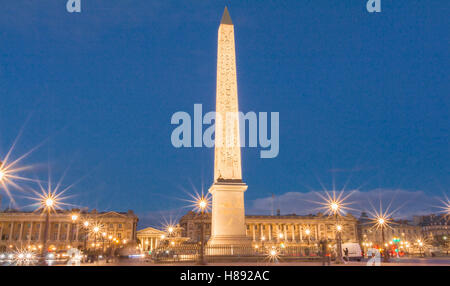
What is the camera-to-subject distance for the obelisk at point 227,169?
2595 centimetres

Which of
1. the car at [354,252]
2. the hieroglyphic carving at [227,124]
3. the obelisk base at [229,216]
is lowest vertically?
the car at [354,252]

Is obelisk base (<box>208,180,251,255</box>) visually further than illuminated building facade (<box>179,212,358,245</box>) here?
No

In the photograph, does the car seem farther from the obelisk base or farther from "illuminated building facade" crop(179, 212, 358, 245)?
"illuminated building facade" crop(179, 212, 358, 245)

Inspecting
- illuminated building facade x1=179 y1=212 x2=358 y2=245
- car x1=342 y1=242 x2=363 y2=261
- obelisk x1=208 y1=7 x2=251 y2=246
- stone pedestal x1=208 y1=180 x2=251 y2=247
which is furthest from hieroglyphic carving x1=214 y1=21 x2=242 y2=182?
illuminated building facade x1=179 y1=212 x2=358 y2=245

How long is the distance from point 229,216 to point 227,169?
3222mm

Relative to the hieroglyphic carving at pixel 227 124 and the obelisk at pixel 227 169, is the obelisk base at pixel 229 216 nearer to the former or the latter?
the obelisk at pixel 227 169

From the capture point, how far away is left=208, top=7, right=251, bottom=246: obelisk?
25953 mm

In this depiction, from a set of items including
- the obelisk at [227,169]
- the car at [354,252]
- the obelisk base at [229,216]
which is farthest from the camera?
the car at [354,252]

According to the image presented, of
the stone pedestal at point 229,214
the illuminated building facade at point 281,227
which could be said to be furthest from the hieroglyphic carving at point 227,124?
the illuminated building facade at point 281,227

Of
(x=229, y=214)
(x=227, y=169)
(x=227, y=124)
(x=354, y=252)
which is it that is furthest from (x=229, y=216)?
(x=354, y=252)

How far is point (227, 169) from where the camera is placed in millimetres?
26672
